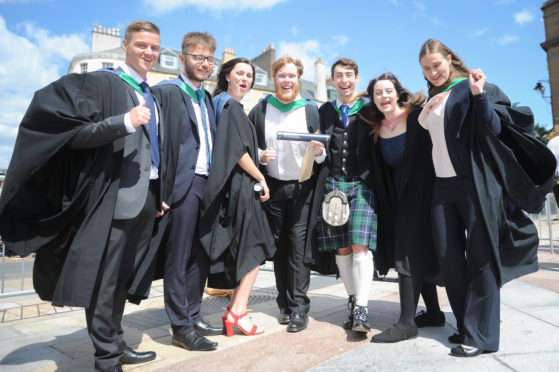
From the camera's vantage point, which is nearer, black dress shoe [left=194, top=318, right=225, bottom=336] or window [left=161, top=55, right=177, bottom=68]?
black dress shoe [left=194, top=318, right=225, bottom=336]

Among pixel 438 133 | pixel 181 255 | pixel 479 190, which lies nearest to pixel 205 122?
pixel 181 255

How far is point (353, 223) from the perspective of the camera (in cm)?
306

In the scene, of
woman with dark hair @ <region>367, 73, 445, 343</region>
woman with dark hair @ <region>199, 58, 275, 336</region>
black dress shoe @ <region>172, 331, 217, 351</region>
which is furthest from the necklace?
black dress shoe @ <region>172, 331, 217, 351</region>

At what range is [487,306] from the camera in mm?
2504

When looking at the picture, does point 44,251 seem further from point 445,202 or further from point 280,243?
point 445,202

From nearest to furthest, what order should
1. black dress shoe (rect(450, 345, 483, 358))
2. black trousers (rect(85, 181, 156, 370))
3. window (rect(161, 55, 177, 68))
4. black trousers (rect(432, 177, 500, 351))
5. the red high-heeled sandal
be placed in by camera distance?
black trousers (rect(85, 181, 156, 370)) < black dress shoe (rect(450, 345, 483, 358)) < black trousers (rect(432, 177, 500, 351)) < the red high-heeled sandal < window (rect(161, 55, 177, 68))

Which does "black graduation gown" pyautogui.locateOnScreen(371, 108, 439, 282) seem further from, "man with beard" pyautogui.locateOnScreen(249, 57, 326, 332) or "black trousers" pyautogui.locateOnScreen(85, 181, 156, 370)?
"black trousers" pyautogui.locateOnScreen(85, 181, 156, 370)

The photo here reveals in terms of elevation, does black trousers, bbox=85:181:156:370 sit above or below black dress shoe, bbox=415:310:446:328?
above

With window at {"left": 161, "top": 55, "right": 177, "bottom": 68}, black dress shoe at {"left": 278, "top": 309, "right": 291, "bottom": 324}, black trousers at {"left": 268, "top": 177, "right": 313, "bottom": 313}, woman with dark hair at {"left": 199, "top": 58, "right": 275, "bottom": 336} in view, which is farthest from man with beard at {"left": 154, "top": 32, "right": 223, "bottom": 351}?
window at {"left": 161, "top": 55, "right": 177, "bottom": 68}

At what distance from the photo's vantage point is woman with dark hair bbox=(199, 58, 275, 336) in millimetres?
2887

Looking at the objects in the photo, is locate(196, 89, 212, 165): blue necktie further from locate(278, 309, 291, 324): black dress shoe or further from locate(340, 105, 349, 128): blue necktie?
locate(278, 309, 291, 324): black dress shoe

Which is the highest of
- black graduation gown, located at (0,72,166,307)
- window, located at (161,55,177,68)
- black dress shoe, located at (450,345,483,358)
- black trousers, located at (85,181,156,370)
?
window, located at (161,55,177,68)

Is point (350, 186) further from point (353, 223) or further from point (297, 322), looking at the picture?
point (297, 322)

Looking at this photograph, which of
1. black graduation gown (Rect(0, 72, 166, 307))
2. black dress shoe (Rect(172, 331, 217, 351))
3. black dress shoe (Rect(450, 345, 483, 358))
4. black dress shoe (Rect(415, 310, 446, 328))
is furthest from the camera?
black dress shoe (Rect(415, 310, 446, 328))
